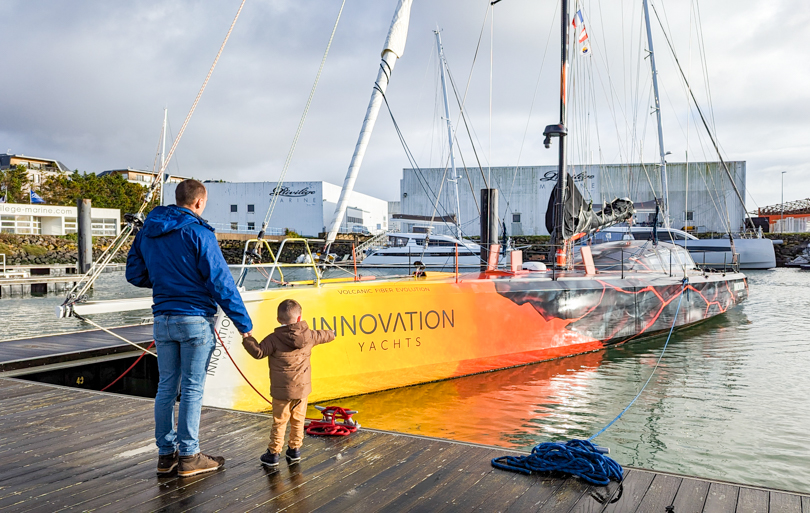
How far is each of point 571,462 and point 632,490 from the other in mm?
402

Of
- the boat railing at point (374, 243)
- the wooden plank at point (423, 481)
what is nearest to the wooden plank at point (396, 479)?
the wooden plank at point (423, 481)

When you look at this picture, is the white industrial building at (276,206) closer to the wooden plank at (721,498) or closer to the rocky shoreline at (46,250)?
the rocky shoreline at (46,250)

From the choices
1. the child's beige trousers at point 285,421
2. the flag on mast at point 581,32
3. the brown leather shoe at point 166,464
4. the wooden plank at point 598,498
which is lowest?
the wooden plank at point 598,498

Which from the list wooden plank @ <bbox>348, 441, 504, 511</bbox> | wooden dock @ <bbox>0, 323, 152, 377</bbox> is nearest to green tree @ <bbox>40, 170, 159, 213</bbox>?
wooden dock @ <bbox>0, 323, 152, 377</bbox>

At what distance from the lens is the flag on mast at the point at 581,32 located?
1354 cm

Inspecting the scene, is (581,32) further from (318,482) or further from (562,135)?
(318,482)

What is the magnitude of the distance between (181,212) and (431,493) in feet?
7.49

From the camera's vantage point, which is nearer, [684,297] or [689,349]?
[689,349]

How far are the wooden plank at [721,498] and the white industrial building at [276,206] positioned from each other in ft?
161

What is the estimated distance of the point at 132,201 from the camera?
70.6 meters

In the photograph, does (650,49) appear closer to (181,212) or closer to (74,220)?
(181,212)

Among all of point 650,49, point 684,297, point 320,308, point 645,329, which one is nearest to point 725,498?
point 320,308

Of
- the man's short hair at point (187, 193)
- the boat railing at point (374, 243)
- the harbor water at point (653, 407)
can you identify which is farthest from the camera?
the boat railing at point (374, 243)

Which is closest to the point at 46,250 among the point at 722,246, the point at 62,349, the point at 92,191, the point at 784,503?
the point at 92,191
